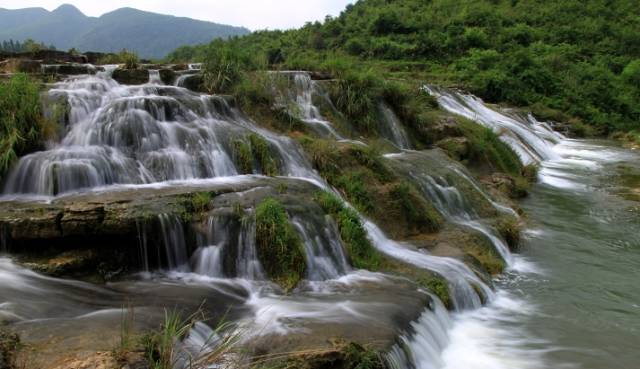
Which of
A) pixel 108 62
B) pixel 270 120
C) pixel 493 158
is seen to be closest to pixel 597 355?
pixel 270 120

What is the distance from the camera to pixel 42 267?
18.1 feet

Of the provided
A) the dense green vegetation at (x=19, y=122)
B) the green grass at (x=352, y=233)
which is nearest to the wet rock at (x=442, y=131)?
the green grass at (x=352, y=233)

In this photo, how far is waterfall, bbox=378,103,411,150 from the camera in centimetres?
1348

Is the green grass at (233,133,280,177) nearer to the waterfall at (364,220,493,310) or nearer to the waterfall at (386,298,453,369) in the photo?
the waterfall at (364,220,493,310)

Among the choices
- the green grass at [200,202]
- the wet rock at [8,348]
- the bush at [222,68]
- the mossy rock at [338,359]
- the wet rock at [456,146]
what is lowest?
the mossy rock at [338,359]

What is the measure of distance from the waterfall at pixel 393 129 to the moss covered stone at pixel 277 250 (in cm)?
739

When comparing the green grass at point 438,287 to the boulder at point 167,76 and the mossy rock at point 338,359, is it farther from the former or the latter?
the boulder at point 167,76

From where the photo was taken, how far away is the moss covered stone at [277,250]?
251 inches

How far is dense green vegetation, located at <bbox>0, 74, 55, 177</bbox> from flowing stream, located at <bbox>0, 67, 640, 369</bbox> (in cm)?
Result: 26

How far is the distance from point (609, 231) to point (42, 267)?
1025 cm

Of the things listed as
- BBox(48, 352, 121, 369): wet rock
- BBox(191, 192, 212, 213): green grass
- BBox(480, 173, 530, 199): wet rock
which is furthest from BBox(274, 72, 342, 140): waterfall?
BBox(48, 352, 121, 369): wet rock

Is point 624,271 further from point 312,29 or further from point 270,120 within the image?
point 312,29

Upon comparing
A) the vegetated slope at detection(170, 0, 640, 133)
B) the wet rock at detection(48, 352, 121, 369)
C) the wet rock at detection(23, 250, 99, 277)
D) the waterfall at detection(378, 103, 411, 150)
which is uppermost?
the vegetated slope at detection(170, 0, 640, 133)

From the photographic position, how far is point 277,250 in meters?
6.42
